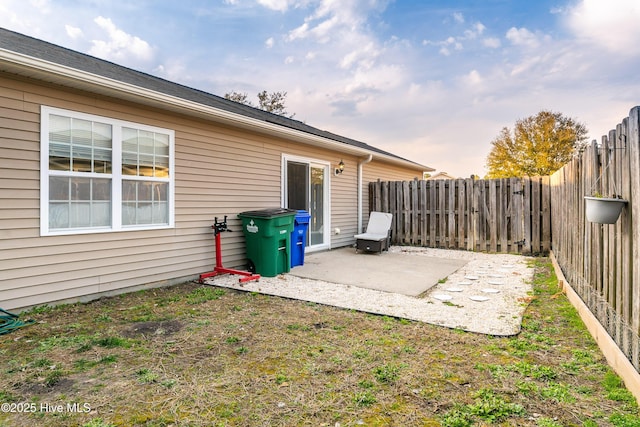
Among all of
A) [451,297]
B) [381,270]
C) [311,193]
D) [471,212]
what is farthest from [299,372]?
[471,212]

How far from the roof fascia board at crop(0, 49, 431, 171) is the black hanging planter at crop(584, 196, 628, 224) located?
478 centimetres

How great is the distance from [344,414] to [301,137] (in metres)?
5.77

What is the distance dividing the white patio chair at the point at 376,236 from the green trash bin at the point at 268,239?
2.63 m

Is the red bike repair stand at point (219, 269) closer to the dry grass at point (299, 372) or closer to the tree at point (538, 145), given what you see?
the dry grass at point (299, 372)

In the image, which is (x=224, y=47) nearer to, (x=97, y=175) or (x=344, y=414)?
(x=97, y=175)

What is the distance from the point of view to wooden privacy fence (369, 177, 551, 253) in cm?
777

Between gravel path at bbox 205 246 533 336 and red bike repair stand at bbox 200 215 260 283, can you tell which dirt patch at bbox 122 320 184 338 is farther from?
red bike repair stand at bbox 200 215 260 283

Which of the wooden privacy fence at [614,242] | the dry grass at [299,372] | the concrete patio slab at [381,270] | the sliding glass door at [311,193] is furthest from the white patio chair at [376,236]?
the wooden privacy fence at [614,242]

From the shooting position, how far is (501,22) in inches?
335

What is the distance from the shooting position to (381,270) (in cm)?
608

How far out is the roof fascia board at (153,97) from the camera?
3356 millimetres

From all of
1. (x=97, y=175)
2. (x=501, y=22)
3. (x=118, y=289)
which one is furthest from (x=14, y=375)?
(x=501, y=22)

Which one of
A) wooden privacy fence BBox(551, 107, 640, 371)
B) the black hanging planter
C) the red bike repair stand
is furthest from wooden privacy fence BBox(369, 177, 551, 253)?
the black hanging planter

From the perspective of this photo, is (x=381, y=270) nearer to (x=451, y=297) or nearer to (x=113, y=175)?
(x=451, y=297)
